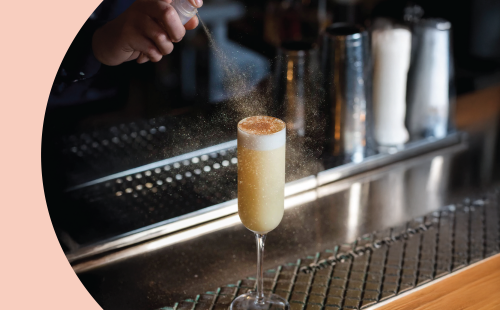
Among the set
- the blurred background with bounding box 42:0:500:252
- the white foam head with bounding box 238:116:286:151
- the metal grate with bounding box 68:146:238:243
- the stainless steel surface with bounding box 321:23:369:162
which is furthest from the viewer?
the stainless steel surface with bounding box 321:23:369:162

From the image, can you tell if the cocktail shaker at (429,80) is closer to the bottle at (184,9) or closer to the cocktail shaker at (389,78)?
the cocktail shaker at (389,78)

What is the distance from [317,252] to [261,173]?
0.40 metres

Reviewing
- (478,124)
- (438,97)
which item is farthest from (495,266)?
A: (478,124)

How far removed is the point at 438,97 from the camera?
183cm

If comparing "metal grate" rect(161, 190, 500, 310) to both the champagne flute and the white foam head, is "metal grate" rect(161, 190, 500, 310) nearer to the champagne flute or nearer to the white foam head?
the champagne flute

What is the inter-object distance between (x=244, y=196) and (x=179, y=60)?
1.35 ft

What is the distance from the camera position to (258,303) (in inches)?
48.1

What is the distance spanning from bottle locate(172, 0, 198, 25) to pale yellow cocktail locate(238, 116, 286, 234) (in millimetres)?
259

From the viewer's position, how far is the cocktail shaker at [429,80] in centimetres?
178

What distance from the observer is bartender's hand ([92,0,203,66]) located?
1105 millimetres

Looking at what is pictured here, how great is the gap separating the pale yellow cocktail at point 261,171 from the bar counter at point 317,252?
0.71ft

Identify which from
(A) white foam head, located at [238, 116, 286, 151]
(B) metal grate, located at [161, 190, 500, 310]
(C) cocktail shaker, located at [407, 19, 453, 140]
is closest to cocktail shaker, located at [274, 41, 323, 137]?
(A) white foam head, located at [238, 116, 286, 151]

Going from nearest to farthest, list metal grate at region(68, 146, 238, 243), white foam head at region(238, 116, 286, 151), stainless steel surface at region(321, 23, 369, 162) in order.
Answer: white foam head at region(238, 116, 286, 151)
metal grate at region(68, 146, 238, 243)
stainless steel surface at region(321, 23, 369, 162)

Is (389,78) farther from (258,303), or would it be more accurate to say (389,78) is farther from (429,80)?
(258,303)
